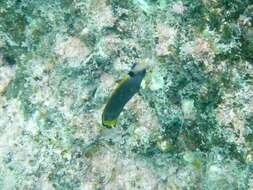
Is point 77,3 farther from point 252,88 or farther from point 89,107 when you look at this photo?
point 252,88

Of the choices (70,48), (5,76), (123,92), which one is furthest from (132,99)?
(5,76)

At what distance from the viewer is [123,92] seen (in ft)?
7.72

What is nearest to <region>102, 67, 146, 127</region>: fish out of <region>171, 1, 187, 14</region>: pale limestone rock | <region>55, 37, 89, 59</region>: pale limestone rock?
<region>171, 1, 187, 14</region>: pale limestone rock

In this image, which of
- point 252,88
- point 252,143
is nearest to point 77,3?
point 252,88

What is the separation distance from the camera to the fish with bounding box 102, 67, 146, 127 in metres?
2.31

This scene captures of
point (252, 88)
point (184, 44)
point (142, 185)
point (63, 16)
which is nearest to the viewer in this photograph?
point (252, 88)

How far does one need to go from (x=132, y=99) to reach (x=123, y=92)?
0.50 metres

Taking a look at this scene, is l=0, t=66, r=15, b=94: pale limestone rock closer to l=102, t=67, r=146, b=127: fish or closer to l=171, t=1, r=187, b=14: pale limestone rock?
l=102, t=67, r=146, b=127: fish

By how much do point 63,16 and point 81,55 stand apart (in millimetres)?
397

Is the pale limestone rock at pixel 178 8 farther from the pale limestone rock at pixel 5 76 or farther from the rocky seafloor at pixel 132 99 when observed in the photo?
the pale limestone rock at pixel 5 76

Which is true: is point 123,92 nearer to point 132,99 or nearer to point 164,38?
point 132,99

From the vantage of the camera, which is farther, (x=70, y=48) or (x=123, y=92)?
(x=70, y=48)

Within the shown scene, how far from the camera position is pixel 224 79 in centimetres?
251

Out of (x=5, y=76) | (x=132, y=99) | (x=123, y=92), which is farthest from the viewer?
(x=5, y=76)
